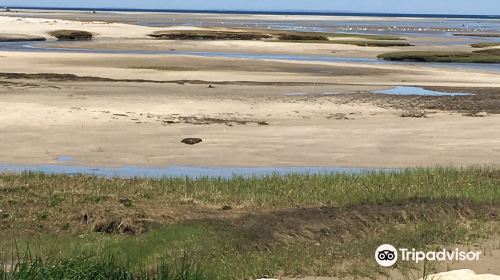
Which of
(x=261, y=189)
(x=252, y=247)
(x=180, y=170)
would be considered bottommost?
(x=180, y=170)

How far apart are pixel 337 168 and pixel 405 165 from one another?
1.81m

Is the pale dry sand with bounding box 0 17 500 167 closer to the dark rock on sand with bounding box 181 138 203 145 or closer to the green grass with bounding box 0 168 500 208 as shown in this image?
the dark rock on sand with bounding box 181 138 203 145

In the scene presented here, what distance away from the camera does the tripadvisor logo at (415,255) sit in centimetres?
1054

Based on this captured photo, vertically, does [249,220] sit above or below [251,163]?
above

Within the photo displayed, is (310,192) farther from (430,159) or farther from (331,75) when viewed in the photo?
(331,75)

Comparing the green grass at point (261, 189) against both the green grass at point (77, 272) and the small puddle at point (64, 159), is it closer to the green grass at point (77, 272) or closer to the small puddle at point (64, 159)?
the small puddle at point (64, 159)

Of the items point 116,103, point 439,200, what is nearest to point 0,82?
point 116,103

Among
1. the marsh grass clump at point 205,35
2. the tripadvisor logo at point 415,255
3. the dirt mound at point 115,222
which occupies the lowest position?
the marsh grass clump at point 205,35

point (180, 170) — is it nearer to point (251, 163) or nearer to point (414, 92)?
point (251, 163)

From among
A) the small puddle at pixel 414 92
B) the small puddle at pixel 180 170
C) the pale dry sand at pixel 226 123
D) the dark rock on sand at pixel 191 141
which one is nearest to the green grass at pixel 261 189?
the small puddle at pixel 180 170

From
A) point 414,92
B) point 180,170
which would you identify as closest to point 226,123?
point 180,170

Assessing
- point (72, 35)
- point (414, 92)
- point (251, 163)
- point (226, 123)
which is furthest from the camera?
point (72, 35)

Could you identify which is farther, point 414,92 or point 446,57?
point 446,57

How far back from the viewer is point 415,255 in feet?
35.2
